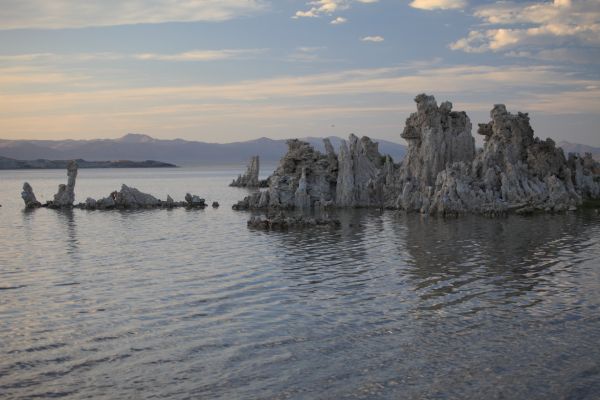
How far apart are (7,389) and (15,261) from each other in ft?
94.3

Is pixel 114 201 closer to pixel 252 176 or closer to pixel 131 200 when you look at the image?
pixel 131 200

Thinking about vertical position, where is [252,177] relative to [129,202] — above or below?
above

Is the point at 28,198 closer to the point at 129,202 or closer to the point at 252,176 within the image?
the point at 129,202

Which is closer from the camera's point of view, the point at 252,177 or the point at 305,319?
the point at 305,319

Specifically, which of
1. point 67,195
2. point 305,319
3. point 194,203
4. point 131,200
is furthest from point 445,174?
point 67,195

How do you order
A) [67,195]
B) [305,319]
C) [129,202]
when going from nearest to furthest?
[305,319]
[129,202]
[67,195]

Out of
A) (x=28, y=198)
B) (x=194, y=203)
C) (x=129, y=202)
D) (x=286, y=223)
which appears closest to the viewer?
(x=286, y=223)

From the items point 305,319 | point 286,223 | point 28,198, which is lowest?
point 305,319

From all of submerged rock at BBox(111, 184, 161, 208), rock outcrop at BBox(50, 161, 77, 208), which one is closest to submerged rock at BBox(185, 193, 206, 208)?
submerged rock at BBox(111, 184, 161, 208)

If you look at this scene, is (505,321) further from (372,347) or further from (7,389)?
(7,389)

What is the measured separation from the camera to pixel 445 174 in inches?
3073

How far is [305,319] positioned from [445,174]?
175 ft

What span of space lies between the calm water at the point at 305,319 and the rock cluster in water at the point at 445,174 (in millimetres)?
22326

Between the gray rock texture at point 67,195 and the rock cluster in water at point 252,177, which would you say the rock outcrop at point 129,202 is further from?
the rock cluster in water at point 252,177
